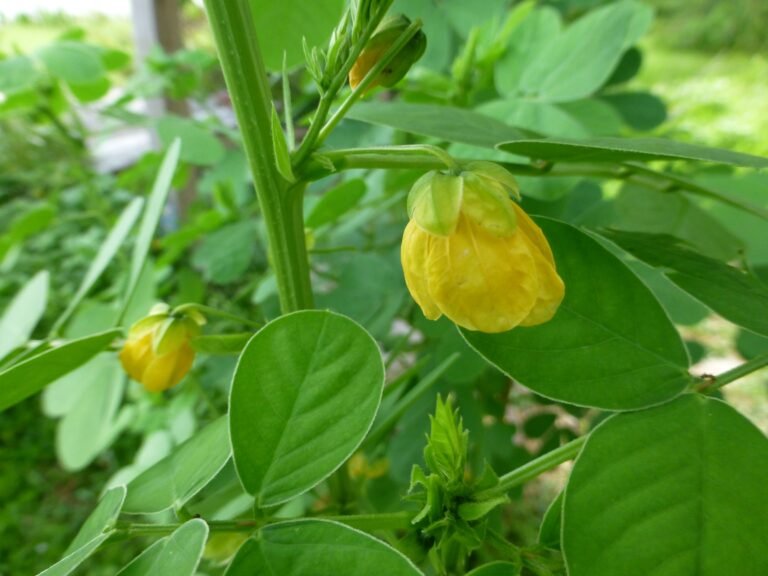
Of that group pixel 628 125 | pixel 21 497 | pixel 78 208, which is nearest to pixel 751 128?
pixel 628 125

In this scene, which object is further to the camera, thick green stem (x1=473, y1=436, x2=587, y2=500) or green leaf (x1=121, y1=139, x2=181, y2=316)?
green leaf (x1=121, y1=139, x2=181, y2=316)

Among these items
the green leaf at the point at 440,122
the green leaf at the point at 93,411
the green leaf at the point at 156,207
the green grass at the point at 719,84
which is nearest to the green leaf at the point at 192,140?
the green leaf at the point at 93,411

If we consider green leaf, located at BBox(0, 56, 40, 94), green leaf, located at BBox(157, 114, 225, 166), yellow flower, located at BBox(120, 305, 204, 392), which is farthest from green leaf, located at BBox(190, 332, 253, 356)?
green leaf, located at BBox(0, 56, 40, 94)

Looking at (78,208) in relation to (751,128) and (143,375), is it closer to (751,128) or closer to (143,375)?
(143,375)

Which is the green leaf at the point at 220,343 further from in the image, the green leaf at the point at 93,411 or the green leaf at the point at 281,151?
the green leaf at the point at 93,411

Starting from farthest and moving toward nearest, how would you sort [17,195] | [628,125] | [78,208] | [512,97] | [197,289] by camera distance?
[17,195], [78,208], [197,289], [628,125], [512,97]

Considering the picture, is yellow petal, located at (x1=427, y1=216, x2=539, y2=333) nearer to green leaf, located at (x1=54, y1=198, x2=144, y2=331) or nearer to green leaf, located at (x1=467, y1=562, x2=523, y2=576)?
green leaf, located at (x1=467, y1=562, x2=523, y2=576)
